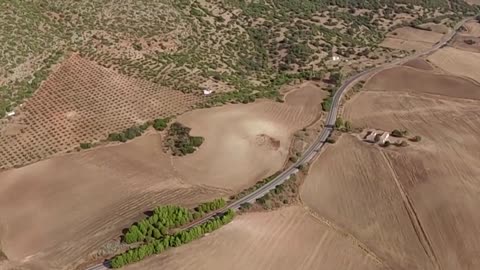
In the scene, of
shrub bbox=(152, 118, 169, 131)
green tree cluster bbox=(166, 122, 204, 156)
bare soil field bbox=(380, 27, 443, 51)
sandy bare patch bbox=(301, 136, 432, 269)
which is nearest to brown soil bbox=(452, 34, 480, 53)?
bare soil field bbox=(380, 27, 443, 51)

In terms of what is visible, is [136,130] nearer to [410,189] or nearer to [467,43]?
[410,189]

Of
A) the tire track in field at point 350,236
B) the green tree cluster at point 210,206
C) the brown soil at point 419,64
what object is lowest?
the tire track in field at point 350,236

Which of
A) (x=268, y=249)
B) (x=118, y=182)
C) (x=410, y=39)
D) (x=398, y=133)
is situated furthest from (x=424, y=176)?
(x=410, y=39)

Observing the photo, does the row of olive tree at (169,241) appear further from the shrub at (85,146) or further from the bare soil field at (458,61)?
the bare soil field at (458,61)

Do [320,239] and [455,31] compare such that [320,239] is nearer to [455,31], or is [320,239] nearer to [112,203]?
[112,203]

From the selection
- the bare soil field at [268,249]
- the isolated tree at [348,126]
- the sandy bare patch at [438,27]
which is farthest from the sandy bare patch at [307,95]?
the sandy bare patch at [438,27]

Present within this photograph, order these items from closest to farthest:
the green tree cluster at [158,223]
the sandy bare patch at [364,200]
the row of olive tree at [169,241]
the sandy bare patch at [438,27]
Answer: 1. the row of olive tree at [169,241]
2. the green tree cluster at [158,223]
3. the sandy bare patch at [364,200]
4. the sandy bare patch at [438,27]
